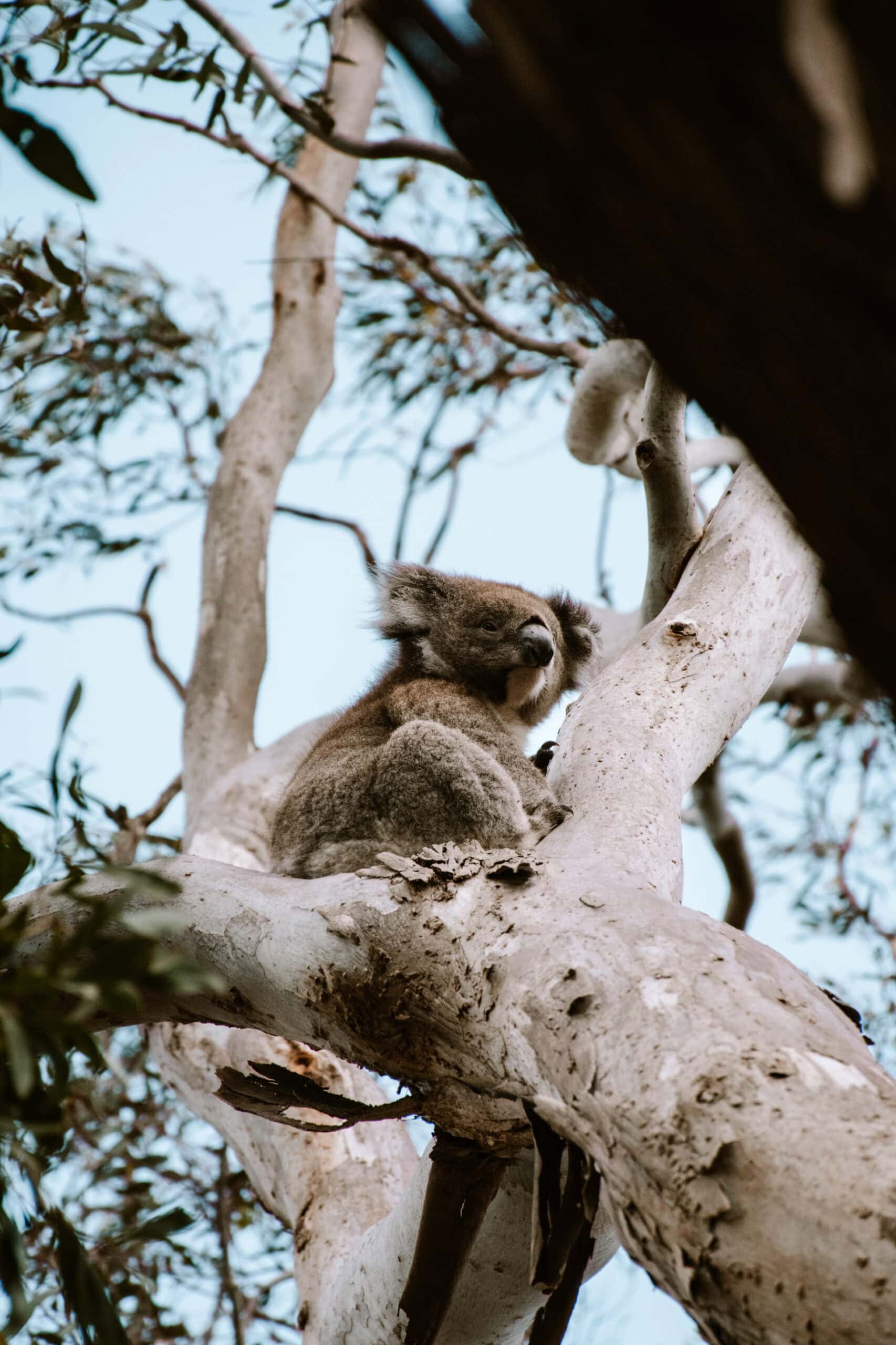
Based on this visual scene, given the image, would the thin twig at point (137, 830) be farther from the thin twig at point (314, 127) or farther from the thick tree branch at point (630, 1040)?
the thin twig at point (314, 127)

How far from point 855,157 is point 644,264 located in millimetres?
134

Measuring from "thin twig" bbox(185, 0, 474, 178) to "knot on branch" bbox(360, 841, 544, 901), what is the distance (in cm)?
337

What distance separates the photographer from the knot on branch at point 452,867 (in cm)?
193

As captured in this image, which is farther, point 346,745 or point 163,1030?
point 163,1030

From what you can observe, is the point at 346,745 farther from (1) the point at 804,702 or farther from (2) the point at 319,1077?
(1) the point at 804,702

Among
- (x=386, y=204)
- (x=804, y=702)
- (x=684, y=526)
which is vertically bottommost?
(x=684, y=526)

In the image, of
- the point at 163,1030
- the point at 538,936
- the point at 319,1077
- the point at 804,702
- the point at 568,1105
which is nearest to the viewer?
the point at 568,1105

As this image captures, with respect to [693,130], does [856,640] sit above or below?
below

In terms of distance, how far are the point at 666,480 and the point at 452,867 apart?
1.67m

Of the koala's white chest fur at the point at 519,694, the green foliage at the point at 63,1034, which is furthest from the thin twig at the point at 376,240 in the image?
the green foliage at the point at 63,1034

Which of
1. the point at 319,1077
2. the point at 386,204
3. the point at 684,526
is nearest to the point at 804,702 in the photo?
the point at 684,526

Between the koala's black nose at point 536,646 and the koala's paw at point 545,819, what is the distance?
108 cm

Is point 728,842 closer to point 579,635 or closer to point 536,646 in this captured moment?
point 579,635

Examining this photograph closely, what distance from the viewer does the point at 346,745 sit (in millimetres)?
3504
